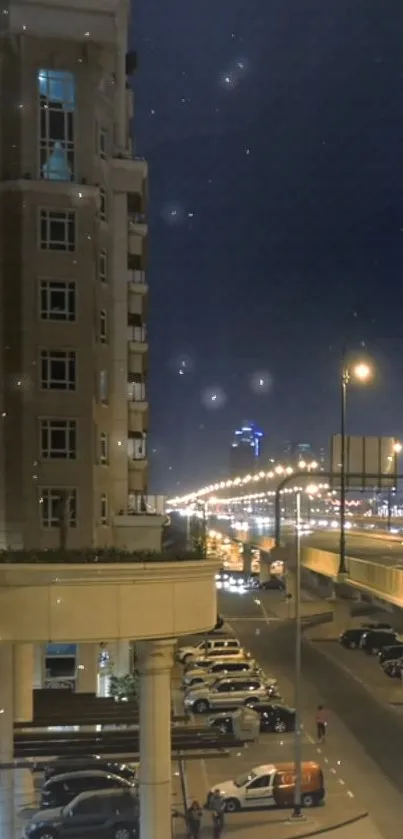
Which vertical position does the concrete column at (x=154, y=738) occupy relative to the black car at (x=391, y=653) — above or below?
above

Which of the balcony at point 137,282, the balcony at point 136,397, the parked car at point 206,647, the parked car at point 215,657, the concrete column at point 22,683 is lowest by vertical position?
the parked car at point 206,647

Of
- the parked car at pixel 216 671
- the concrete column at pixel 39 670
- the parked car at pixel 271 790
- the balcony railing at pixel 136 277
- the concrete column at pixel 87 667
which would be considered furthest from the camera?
the parked car at pixel 216 671

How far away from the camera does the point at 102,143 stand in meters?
31.0

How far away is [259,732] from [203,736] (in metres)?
16.3

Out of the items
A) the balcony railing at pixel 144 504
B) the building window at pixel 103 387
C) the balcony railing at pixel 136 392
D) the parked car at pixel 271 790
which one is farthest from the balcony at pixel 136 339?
the parked car at pixel 271 790

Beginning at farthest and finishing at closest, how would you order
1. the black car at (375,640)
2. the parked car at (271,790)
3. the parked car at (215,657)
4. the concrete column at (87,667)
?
the black car at (375,640) < the parked car at (215,657) < the concrete column at (87,667) < the parked car at (271,790)

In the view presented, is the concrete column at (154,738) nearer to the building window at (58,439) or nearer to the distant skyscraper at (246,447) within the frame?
the building window at (58,439)

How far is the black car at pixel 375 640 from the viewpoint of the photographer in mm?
48719

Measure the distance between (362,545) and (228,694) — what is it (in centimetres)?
1929

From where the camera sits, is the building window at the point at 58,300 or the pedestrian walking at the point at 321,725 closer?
the building window at the point at 58,300

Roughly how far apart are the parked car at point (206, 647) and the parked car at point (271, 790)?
23.3 meters

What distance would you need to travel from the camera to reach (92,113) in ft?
97.3

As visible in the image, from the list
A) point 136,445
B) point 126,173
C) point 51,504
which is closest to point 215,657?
point 136,445

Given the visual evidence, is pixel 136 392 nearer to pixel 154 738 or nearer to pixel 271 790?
pixel 271 790
